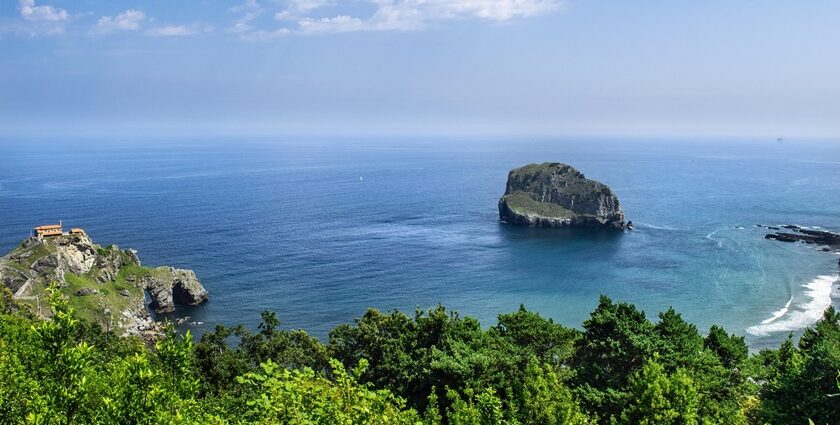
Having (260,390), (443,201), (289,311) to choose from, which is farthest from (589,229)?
(260,390)

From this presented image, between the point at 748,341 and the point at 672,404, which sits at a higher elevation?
the point at 672,404

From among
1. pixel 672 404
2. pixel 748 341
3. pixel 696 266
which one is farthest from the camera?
pixel 696 266

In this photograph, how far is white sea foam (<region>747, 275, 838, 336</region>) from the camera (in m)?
81.4

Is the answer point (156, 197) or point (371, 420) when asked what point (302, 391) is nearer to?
point (371, 420)

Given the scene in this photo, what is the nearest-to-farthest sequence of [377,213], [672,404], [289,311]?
[672,404] < [289,311] < [377,213]

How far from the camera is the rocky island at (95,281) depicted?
7712 centimetres

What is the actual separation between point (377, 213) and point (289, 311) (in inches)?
3260

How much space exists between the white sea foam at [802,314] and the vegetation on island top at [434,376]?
103 feet

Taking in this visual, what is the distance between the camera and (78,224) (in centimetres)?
14362

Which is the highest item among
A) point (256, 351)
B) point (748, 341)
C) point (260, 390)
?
point (260, 390)

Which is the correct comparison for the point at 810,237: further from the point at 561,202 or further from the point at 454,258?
the point at 454,258

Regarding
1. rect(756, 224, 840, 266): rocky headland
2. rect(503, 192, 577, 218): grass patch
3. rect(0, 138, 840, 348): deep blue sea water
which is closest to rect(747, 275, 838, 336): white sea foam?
rect(0, 138, 840, 348): deep blue sea water

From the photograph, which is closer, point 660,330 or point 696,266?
point 660,330

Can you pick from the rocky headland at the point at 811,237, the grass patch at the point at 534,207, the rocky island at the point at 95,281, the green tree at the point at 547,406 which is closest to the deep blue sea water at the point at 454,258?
the rocky island at the point at 95,281
